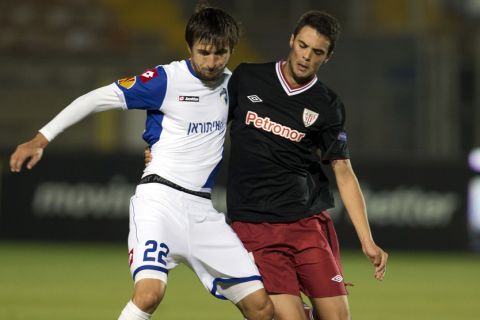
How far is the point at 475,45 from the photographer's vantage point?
17.8 m

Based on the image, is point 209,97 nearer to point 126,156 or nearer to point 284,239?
point 284,239

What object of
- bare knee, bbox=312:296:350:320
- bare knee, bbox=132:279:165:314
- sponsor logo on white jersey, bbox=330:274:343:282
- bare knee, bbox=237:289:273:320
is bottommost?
bare knee, bbox=312:296:350:320

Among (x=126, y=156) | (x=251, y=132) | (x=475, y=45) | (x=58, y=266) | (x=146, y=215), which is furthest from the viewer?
(x=475, y=45)

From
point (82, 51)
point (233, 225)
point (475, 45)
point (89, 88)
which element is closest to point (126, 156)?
point (89, 88)

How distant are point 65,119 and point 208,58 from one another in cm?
90

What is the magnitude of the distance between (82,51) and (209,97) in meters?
11.9

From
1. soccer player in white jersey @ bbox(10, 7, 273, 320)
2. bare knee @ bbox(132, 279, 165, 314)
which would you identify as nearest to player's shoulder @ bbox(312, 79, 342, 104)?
soccer player in white jersey @ bbox(10, 7, 273, 320)

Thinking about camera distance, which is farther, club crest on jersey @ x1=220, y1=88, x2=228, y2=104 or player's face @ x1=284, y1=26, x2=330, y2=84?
club crest on jersey @ x1=220, y1=88, x2=228, y2=104

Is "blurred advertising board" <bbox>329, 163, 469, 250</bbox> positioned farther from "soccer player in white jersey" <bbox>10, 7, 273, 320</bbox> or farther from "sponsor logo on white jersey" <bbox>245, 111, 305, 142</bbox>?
"soccer player in white jersey" <bbox>10, 7, 273, 320</bbox>

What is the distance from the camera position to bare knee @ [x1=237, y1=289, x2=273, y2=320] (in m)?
6.17

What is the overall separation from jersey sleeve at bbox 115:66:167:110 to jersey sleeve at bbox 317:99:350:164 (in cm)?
Result: 108

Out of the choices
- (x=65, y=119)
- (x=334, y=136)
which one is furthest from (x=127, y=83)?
(x=334, y=136)

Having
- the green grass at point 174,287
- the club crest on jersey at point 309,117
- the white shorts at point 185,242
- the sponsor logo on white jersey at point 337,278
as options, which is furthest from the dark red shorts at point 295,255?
the green grass at point 174,287

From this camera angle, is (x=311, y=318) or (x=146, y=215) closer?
(x=146, y=215)
